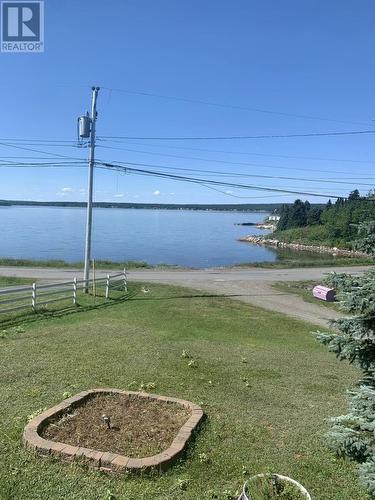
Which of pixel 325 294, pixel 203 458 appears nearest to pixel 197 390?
pixel 203 458

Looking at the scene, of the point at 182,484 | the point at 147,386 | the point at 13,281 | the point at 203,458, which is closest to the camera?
the point at 182,484

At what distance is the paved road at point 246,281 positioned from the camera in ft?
72.2

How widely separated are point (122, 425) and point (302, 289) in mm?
25192

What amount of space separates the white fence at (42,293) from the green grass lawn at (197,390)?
1283mm

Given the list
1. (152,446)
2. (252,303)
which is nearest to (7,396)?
(152,446)

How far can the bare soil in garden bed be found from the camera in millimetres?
5543

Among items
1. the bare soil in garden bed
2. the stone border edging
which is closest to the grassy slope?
the bare soil in garden bed

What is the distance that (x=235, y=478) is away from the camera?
511 centimetres

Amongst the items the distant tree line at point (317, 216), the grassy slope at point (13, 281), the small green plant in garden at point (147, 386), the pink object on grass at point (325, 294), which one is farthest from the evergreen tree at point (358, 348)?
the distant tree line at point (317, 216)

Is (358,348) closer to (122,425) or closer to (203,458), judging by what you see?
(203,458)

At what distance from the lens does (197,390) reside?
784 cm

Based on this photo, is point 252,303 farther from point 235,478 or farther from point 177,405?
point 235,478

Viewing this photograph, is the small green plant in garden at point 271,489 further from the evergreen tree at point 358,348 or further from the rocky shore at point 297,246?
the rocky shore at point 297,246

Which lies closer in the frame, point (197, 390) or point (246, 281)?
point (197, 390)
